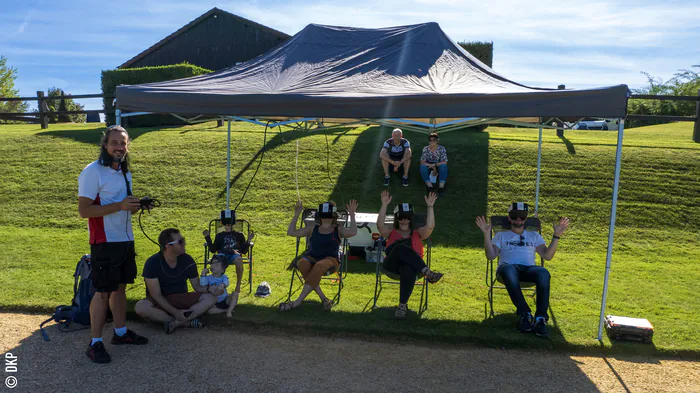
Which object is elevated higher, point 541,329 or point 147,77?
point 147,77

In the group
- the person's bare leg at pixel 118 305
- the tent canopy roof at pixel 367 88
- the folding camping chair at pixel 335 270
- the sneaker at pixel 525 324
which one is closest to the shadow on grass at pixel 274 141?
the folding camping chair at pixel 335 270

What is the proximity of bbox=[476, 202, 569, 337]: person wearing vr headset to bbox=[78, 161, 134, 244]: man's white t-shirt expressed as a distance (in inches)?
130

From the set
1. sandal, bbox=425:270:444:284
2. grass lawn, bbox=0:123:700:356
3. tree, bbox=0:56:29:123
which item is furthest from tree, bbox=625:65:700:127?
tree, bbox=0:56:29:123

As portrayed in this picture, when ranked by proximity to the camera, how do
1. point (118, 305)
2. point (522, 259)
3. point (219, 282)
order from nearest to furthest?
point (118, 305) → point (219, 282) → point (522, 259)

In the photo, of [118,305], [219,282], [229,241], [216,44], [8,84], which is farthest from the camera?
[8,84]

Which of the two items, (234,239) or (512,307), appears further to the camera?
(234,239)

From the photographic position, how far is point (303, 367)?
4.27 metres

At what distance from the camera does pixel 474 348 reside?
187 inches

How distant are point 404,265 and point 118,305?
2.78 meters

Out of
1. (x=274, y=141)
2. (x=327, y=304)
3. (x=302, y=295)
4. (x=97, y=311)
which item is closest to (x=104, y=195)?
(x=97, y=311)

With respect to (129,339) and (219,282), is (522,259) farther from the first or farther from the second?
(129,339)

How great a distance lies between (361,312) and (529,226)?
7.86 feet

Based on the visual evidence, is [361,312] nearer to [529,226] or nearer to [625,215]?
[529,226]

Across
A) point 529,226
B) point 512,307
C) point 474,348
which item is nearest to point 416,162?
point 529,226
